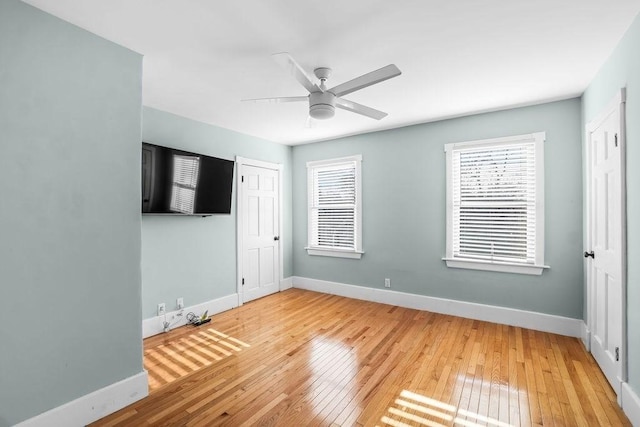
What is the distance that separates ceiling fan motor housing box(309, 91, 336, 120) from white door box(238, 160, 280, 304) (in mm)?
2304

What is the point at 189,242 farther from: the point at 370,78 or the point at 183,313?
the point at 370,78

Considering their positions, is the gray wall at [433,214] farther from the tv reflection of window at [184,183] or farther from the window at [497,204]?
the tv reflection of window at [184,183]

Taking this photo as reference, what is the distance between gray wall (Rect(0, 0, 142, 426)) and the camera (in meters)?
1.66

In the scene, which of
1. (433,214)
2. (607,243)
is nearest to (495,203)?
(433,214)

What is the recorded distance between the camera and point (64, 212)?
1.86m

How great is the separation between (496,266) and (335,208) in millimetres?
2394

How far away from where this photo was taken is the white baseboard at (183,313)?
3.25 meters

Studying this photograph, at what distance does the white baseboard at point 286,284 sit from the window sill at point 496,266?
8.64 feet

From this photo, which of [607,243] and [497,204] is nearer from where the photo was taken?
[607,243]

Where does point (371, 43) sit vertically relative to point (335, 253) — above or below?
above

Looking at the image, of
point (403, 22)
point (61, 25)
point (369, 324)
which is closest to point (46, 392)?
point (61, 25)

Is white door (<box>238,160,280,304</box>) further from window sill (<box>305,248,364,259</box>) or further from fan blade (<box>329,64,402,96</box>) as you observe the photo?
fan blade (<box>329,64,402,96</box>)

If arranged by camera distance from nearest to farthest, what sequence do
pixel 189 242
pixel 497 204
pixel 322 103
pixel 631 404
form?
pixel 631 404 → pixel 322 103 → pixel 497 204 → pixel 189 242

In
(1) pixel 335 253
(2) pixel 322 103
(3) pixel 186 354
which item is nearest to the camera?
(2) pixel 322 103
